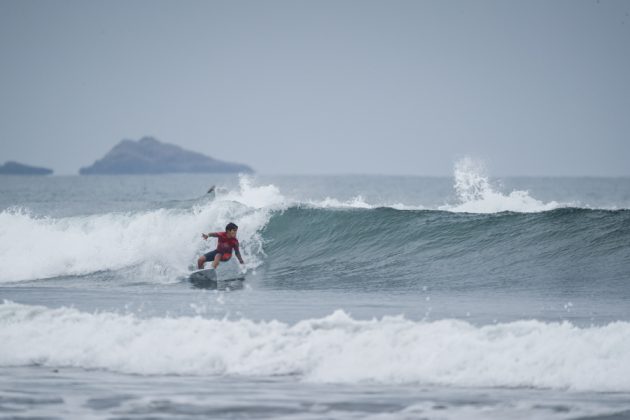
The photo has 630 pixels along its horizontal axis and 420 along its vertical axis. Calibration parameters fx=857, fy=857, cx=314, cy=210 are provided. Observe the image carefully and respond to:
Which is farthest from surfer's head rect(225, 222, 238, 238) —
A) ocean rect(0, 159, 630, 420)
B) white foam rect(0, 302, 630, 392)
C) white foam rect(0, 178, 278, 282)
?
A: white foam rect(0, 302, 630, 392)

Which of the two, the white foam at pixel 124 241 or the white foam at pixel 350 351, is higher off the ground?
the white foam at pixel 124 241

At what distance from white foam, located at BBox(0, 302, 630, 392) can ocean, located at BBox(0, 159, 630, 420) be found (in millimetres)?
25

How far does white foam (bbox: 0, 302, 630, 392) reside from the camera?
9.22 m

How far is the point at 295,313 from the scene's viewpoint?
13.0 meters

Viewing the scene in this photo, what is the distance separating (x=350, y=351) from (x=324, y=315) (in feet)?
9.63

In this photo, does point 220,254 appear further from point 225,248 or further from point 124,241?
point 124,241

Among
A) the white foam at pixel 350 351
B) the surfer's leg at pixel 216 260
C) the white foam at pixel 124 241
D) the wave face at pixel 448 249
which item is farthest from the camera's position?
the white foam at pixel 124 241

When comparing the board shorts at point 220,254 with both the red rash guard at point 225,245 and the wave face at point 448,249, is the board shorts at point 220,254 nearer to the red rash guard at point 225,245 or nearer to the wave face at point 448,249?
the red rash guard at point 225,245

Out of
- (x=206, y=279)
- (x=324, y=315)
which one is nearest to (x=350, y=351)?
(x=324, y=315)

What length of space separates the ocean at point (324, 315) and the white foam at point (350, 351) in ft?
0.08

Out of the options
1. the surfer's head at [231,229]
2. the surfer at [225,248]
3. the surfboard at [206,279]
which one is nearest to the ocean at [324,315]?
the surfboard at [206,279]

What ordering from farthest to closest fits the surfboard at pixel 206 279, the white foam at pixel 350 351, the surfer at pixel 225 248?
the surfer at pixel 225 248
the surfboard at pixel 206 279
the white foam at pixel 350 351

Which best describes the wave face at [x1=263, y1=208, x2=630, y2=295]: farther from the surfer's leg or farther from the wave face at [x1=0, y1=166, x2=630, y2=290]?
the surfer's leg

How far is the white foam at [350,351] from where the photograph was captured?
9.22m
